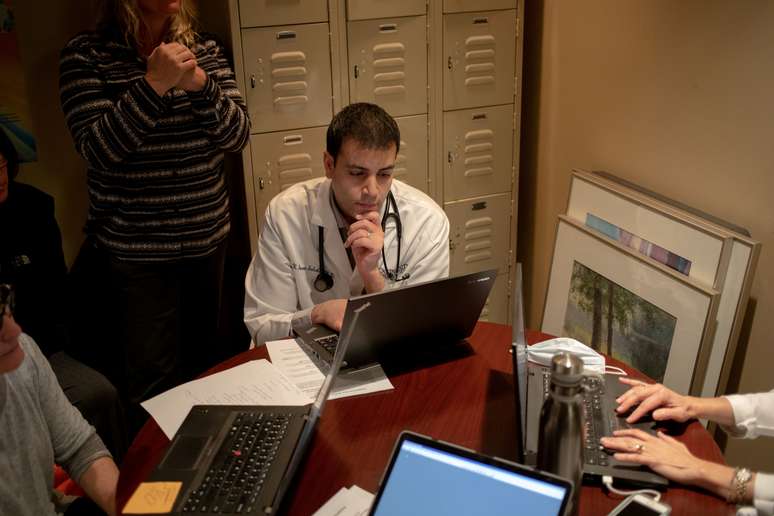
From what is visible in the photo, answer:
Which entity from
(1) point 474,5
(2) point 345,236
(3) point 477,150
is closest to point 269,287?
(2) point 345,236

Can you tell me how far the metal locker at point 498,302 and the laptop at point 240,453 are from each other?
6.91 ft

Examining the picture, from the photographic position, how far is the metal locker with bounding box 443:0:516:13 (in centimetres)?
314

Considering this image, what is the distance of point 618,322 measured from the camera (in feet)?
9.23

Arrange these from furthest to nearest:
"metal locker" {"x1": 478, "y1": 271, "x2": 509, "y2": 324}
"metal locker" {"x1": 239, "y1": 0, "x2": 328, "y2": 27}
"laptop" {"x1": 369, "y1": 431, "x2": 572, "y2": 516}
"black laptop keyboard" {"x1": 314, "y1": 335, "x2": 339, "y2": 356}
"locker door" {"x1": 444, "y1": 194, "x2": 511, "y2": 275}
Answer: "metal locker" {"x1": 478, "y1": 271, "x2": 509, "y2": 324} → "locker door" {"x1": 444, "y1": 194, "x2": 511, "y2": 275} → "metal locker" {"x1": 239, "y1": 0, "x2": 328, "y2": 27} → "black laptop keyboard" {"x1": 314, "y1": 335, "x2": 339, "y2": 356} → "laptop" {"x1": 369, "y1": 431, "x2": 572, "y2": 516}

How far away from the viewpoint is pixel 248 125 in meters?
2.69

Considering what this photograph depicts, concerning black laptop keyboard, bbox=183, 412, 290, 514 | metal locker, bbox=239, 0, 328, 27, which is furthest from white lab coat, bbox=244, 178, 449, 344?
metal locker, bbox=239, 0, 328, 27

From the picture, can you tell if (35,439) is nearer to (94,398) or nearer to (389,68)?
(94,398)

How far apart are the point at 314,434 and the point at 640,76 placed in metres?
1.90

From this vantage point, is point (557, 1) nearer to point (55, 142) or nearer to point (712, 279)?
point (712, 279)

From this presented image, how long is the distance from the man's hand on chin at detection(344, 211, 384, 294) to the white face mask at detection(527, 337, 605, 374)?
1.57 ft

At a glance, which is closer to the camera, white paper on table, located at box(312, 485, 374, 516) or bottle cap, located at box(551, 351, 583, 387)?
bottle cap, located at box(551, 351, 583, 387)

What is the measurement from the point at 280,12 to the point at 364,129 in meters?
1.00

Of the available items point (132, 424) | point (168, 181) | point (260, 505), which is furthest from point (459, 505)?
point (132, 424)

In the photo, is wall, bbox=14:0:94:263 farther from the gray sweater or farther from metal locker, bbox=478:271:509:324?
metal locker, bbox=478:271:509:324
